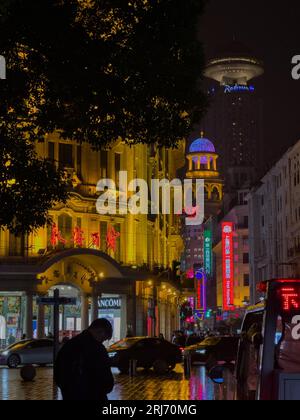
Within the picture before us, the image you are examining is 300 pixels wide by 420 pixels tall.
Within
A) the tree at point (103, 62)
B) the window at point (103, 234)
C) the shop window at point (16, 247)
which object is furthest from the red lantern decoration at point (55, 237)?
the tree at point (103, 62)

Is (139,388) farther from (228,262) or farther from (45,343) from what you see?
(228,262)

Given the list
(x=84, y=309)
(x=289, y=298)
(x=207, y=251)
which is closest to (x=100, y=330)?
(x=289, y=298)

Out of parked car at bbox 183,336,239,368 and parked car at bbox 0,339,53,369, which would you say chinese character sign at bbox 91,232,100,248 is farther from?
parked car at bbox 183,336,239,368

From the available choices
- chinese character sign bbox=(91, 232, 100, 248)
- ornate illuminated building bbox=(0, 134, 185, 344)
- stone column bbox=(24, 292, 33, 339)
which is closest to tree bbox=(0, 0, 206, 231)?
→ ornate illuminated building bbox=(0, 134, 185, 344)

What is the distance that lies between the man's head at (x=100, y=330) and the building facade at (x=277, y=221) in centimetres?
6573

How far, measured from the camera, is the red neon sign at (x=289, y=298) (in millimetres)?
8453

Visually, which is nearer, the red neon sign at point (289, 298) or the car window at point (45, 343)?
the red neon sign at point (289, 298)

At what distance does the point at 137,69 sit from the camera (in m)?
15.5

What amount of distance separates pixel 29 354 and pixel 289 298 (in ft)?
119

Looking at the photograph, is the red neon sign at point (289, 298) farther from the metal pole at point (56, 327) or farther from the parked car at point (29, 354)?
the parked car at point (29, 354)

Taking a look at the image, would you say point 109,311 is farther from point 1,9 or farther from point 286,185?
point 1,9

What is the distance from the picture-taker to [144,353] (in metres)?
38.5

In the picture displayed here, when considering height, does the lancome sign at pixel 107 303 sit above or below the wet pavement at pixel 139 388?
above

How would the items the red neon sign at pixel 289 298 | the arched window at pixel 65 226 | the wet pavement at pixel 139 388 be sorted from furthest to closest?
1. the arched window at pixel 65 226
2. the wet pavement at pixel 139 388
3. the red neon sign at pixel 289 298
